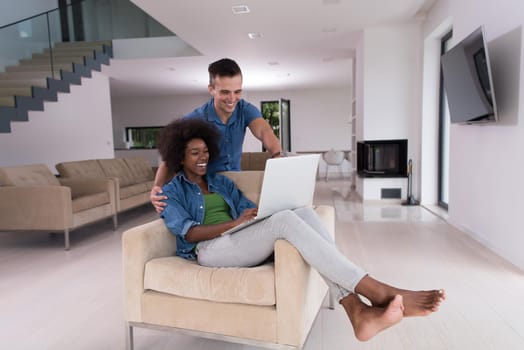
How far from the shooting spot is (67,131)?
6988mm

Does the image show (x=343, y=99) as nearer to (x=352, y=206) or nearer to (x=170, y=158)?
(x=352, y=206)

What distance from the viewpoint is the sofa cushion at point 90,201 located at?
3819 millimetres

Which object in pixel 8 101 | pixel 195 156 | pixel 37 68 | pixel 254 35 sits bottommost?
pixel 195 156

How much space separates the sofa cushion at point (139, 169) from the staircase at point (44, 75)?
150 centimetres

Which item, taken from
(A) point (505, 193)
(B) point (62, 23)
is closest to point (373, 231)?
(A) point (505, 193)

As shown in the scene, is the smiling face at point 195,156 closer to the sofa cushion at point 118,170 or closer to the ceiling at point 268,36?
the ceiling at point 268,36

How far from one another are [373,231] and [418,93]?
2.63 metres

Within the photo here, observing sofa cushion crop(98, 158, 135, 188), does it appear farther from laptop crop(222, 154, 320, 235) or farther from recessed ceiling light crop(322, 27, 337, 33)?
laptop crop(222, 154, 320, 235)

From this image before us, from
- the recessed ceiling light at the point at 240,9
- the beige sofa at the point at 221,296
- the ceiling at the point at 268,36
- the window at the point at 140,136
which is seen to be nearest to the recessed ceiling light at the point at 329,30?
the ceiling at the point at 268,36

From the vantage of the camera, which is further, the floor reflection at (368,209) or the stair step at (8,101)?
the stair step at (8,101)

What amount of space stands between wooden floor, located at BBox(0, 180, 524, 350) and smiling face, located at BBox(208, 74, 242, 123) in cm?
123

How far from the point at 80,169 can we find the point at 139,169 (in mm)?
1378

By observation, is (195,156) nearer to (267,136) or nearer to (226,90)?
(226,90)

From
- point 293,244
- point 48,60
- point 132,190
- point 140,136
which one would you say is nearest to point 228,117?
point 293,244
